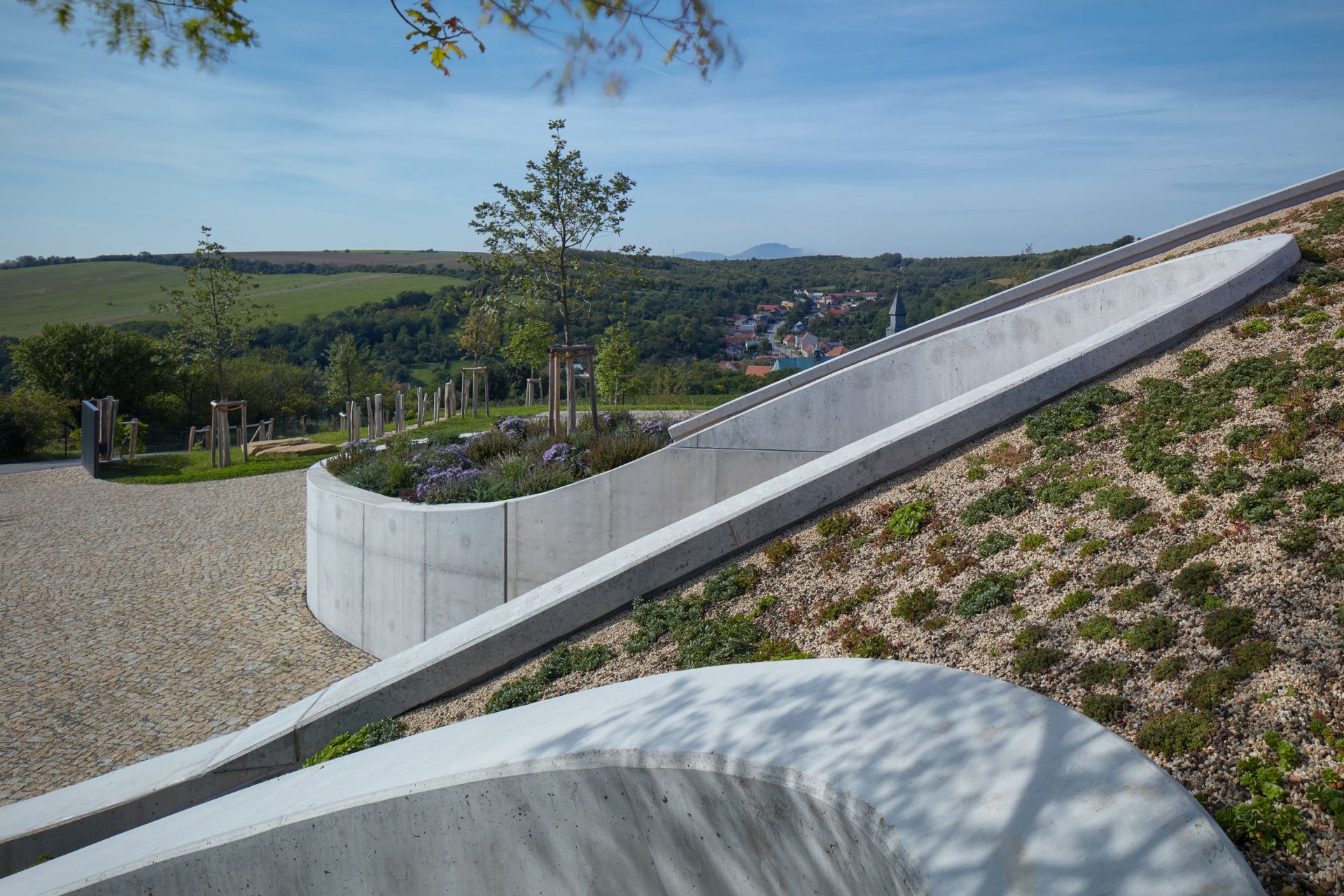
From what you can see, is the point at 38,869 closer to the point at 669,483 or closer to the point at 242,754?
the point at 242,754

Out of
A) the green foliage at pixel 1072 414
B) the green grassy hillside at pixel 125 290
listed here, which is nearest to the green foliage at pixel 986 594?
the green foliage at pixel 1072 414

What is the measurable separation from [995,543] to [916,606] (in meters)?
0.73

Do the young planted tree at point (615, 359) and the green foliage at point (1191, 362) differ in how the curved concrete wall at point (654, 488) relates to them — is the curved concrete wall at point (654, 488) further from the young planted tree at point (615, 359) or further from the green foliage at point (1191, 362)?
the young planted tree at point (615, 359)

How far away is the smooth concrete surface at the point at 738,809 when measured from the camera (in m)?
2.40

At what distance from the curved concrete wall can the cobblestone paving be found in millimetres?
769

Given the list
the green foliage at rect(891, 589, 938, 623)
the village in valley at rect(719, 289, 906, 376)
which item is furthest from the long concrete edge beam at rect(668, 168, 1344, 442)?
the village in valley at rect(719, 289, 906, 376)

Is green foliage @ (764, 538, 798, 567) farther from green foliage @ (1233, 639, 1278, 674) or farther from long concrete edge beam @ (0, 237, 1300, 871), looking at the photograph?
green foliage @ (1233, 639, 1278, 674)

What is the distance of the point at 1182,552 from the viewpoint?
4512 millimetres

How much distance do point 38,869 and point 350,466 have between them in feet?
25.1

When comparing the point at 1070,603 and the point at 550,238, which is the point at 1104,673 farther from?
the point at 550,238

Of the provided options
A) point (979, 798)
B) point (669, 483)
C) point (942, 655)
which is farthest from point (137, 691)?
point (979, 798)

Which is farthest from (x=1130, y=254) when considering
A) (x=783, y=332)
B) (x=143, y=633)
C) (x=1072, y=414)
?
(x=783, y=332)

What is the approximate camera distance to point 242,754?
231 inches

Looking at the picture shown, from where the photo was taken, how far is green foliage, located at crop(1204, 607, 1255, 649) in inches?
148
